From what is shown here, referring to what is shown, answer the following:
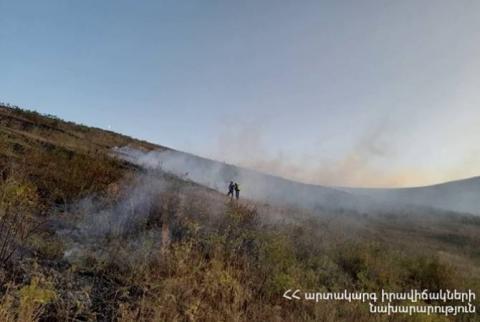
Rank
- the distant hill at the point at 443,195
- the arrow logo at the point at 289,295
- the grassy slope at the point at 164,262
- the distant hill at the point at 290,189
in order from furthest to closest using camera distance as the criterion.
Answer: the distant hill at the point at 443,195 < the distant hill at the point at 290,189 < the arrow logo at the point at 289,295 < the grassy slope at the point at 164,262

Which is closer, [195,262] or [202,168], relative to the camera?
[195,262]

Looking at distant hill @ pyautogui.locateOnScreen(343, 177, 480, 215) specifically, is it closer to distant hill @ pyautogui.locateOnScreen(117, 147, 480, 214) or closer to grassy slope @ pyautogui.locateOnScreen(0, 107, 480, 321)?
distant hill @ pyautogui.locateOnScreen(117, 147, 480, 214)

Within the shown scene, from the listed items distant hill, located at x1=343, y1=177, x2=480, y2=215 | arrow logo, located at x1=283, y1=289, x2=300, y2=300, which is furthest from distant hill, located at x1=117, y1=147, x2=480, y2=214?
arrow logo, located at x1=283, y1=289, x2=300, y2=300

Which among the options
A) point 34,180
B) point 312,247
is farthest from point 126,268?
point 312,247

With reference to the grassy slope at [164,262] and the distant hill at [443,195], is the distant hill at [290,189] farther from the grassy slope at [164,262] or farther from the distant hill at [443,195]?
the grassy slope at [164,262]

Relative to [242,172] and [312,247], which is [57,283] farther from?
[242,172]

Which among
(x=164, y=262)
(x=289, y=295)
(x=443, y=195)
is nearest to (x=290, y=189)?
(x=289, y=295)

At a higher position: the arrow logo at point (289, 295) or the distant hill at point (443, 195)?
the distant hill at point (443, 195)

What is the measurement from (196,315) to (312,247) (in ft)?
15.0

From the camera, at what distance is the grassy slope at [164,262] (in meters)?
4.86

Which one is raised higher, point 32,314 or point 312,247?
point 312,247

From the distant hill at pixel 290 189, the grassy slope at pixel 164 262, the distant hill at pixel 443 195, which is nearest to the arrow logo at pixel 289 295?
the grassy slope at pixel 164 262

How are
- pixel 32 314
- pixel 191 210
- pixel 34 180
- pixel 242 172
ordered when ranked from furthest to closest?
1. pixel 242 172
2. pixel 191 210
3. pixel 34 180
4. pixel 32 314

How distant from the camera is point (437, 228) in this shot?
27.5 m
